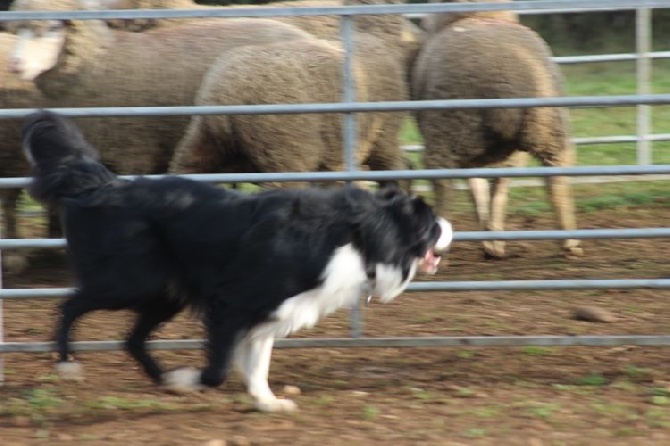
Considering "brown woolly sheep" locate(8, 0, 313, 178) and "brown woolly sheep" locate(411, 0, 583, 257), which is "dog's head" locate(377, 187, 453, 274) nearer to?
"brown woolly sheep" locate(411, 0, 583, 257)

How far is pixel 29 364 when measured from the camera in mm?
5309

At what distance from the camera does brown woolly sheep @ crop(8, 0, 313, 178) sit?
7430 mm

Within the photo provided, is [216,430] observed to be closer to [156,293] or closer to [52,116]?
[156,293]

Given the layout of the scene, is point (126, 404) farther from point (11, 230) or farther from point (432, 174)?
point (11, 230)

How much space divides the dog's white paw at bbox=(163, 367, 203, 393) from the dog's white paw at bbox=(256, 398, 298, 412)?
24 cm

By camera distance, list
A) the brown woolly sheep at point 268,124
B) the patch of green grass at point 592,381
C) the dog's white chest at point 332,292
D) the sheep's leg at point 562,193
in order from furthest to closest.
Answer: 1. the sheep's leg at point 562,193
2. the brown woolly sheep at point 268,124
3. the patch of green grass at point 592,381
4. the dog's white chest at point 332,292

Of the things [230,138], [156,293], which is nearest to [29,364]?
[156,293]

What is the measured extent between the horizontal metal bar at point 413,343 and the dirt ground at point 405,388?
0.12 metres

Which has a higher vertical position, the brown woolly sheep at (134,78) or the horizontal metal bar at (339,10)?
the horizontal metal bar at (339,10)

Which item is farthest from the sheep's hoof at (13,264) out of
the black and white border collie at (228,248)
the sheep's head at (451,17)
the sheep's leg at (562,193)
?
the sheep's leg at (562,193)

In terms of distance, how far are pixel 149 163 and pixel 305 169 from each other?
1.23 m

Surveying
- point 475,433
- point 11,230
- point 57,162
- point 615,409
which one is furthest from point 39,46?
point 615,409

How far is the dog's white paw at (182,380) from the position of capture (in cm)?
450

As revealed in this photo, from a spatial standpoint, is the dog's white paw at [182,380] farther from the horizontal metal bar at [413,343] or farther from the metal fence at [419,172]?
the metal fence at [419,172]
